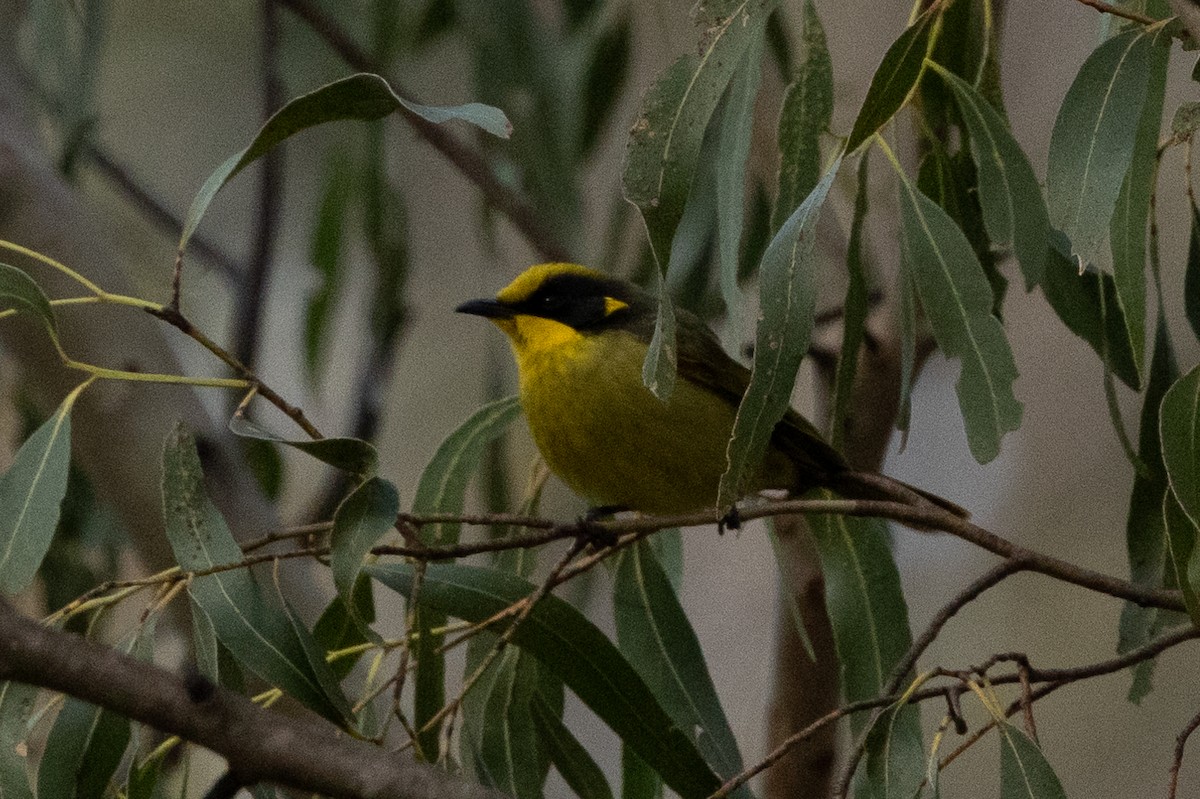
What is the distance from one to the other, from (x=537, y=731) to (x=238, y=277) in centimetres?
229

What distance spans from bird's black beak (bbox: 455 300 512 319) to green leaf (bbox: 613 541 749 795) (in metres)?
0.71

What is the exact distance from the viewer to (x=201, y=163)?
23.2ft

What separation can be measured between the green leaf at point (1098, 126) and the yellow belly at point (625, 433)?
87 centimetres

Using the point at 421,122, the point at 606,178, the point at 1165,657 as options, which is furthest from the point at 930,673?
the point at 606,178

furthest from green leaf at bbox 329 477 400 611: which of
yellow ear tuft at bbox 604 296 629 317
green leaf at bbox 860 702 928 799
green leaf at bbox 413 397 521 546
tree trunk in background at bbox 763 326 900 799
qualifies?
tree trunk in background at bbox 763 326 900 799

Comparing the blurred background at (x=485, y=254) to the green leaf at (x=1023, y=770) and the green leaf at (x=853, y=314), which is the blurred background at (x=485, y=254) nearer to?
the green leaf at (x=853, y=314)

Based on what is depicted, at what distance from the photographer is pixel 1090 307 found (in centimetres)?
187

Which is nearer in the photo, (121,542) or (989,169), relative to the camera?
(989,169)

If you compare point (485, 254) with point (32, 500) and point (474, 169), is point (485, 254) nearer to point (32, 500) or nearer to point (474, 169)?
point (474, 169)

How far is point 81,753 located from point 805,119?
1098 millimetres

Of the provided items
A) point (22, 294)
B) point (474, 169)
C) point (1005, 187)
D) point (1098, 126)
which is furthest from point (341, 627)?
point (474, 169)

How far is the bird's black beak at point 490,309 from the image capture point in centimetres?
261

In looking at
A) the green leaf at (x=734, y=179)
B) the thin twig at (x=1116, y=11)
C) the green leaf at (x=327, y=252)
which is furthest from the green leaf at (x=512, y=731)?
the green leaf at (x=327, y=252)

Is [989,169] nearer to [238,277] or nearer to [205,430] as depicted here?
[205,430]
